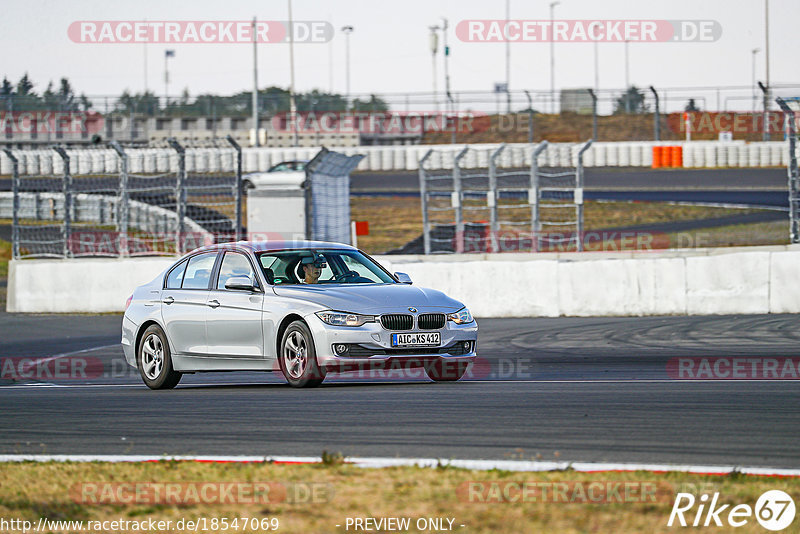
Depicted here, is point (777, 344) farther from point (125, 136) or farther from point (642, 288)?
point (125, 136)

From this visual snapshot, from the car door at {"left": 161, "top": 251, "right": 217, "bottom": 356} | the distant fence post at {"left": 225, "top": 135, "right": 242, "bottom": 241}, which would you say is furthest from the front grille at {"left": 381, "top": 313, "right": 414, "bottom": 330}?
the distant fence post at {"left": 225, "top": 135, "right": 242, "bottom": 241}

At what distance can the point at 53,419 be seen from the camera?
858 centimetres

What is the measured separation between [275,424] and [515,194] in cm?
2936

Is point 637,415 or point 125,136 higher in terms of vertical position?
point 125,136

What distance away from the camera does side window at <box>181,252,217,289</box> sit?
36.9 feet

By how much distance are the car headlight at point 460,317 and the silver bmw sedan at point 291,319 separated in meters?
0.01

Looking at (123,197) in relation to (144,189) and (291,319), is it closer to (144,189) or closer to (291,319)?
(144,189)

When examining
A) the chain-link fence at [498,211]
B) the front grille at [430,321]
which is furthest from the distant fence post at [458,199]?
the front grille at [430,321]

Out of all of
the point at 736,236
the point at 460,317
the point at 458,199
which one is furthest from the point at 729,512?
the point at 736,236

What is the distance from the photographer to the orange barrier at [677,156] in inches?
1636

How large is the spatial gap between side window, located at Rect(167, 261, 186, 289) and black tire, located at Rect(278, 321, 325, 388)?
1714mm

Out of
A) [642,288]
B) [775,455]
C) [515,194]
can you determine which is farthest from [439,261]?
[515,194]

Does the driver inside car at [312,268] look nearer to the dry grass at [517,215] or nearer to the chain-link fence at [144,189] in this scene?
the chain-link fence at [144,189]

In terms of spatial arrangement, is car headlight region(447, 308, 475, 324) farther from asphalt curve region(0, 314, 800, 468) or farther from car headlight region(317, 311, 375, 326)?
car headlight region(317, 311, 375, 326)
